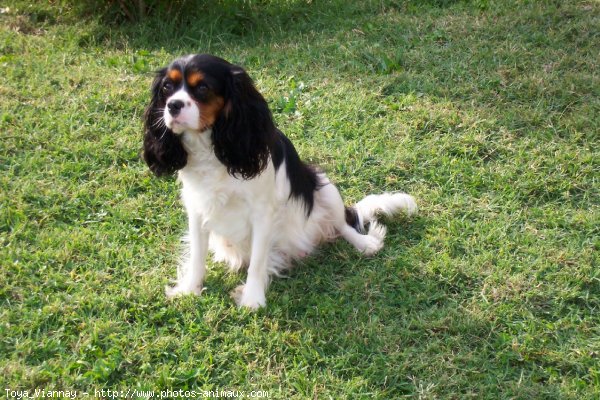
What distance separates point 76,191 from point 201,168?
1.38 m

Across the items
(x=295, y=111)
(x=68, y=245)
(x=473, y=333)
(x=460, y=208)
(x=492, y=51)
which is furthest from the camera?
(x=492, y=51)

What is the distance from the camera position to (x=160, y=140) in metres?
3.33

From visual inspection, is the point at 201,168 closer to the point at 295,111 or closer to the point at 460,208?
the point at 460,208

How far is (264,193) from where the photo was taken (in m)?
3.40

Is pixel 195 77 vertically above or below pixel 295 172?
above

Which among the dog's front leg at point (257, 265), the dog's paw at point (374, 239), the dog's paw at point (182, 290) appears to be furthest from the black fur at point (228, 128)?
the dog's paw at point (374, 239)

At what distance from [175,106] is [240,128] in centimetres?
33

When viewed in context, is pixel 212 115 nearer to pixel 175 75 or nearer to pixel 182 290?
pixel 175 75

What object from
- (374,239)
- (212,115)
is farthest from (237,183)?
(374,239)

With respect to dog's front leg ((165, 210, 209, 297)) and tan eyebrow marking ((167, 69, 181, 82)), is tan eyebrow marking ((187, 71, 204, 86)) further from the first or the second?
dog's front leg ((165, 210, 209, 297))

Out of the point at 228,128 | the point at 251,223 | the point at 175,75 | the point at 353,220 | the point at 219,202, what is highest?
the point at 175,75

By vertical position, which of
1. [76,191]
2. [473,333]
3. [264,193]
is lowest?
[76,191]

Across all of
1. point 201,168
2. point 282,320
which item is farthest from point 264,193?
point 282,320

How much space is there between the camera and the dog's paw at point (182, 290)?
352 centimetres
